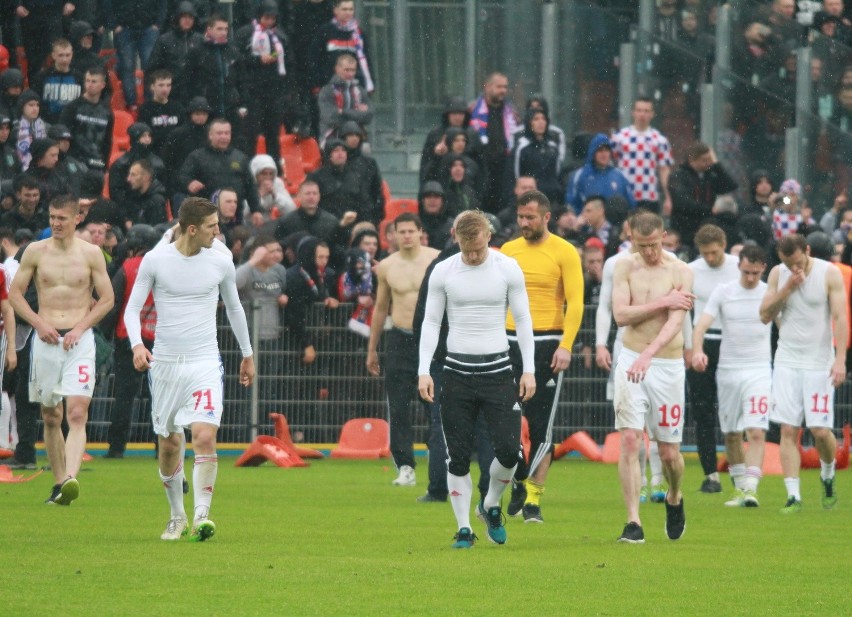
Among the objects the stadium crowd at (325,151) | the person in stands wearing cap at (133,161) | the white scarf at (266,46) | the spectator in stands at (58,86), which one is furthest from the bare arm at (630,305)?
the spectator in stands at (58,86)

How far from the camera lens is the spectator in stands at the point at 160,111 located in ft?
81.1

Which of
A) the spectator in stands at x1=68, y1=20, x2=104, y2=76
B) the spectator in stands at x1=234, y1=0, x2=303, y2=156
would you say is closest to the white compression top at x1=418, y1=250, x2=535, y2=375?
the spectator in stands at x1=234, y1=0, x2=303, y2=156

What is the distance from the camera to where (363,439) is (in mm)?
22328

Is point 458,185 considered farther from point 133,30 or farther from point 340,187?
point 133,30

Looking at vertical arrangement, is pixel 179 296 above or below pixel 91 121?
below

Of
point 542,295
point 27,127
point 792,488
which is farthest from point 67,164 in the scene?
point 792,488

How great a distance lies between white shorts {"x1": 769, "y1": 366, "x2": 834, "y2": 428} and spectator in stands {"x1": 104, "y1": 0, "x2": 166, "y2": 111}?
13664 mm

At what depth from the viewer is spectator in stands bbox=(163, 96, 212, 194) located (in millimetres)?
24172

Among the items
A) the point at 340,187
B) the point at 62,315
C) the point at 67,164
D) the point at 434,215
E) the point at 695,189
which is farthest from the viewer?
the point at 340,187

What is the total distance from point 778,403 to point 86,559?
6.95 m

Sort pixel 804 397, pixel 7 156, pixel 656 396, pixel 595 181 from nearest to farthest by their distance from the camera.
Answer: pixel 656 396, pixel 804 397, pixel 7 156, pixel 595 181

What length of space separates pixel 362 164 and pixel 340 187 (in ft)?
1.51

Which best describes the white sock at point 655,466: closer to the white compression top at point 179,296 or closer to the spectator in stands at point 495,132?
the white compression top at point 179,296

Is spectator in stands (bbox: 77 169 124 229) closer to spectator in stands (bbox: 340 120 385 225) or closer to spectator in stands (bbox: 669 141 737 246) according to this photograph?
spectator in stands (bbox: 340 120 385 225)
